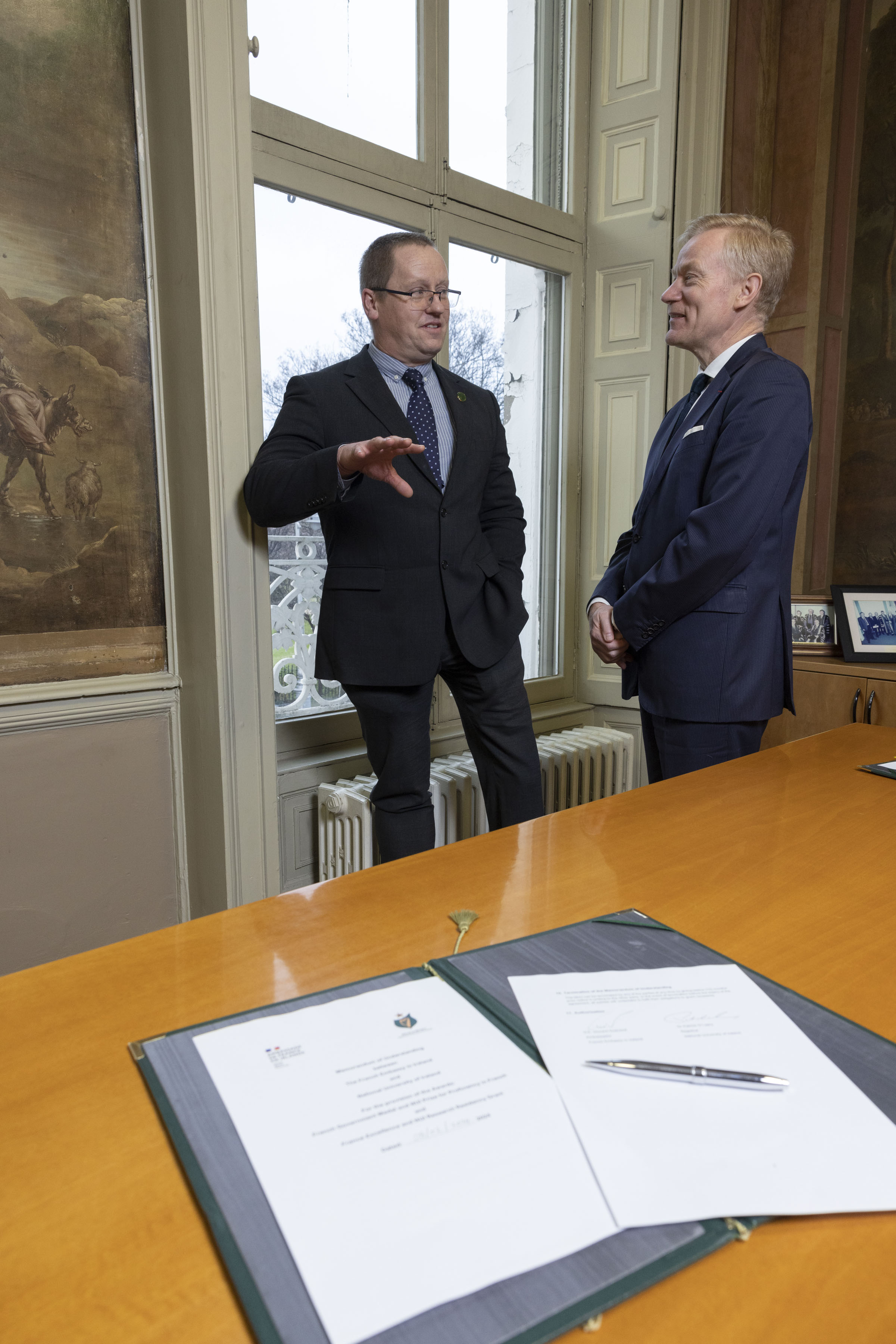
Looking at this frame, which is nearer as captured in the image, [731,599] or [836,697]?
[731,599]

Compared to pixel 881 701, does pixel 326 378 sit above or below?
above

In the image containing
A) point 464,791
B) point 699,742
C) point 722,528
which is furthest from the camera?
point 464,791

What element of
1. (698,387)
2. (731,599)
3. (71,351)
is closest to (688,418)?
(698,387)

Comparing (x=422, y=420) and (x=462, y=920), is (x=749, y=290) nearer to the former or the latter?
(x=422, y=420)

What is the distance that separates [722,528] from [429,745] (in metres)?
1.04

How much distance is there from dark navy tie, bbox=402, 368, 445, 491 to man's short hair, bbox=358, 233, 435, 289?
25 cm

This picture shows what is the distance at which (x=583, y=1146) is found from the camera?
650mm

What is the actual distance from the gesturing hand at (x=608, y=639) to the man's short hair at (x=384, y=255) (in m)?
1.07

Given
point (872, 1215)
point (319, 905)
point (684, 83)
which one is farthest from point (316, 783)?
point (684, 83)

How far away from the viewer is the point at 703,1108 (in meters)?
0.70

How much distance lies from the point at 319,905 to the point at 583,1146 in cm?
51

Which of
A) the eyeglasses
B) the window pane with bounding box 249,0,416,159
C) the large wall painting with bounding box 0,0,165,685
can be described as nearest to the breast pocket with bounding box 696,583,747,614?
the eyeglasses

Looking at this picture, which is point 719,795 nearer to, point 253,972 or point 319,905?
point 319,905

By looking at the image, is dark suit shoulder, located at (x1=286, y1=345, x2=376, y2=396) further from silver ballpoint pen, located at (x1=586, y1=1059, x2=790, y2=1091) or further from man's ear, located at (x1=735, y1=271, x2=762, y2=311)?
silver ballpoint pen, located at (x1=586, y1=1059, x2=790, y2=1091)
